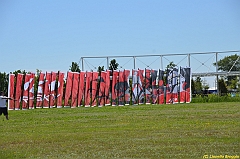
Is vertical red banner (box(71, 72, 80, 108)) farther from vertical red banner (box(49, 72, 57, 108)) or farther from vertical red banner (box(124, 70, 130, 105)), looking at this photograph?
vertical red banner (box(124, 70, 130, 105))

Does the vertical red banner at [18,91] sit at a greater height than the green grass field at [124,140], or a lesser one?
greater

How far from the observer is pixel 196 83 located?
63.2m

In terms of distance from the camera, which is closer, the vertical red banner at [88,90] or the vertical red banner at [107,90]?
the vertical red banner at [88,90]

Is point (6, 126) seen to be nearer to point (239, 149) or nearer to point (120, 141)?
point (120, 141)

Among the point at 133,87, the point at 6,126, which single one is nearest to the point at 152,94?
the point at 133,87

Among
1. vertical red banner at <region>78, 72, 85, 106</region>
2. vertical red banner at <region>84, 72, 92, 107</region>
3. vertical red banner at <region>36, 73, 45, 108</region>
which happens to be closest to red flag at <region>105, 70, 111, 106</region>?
vertical red banner at <region>84, 72, 92, 107</region>

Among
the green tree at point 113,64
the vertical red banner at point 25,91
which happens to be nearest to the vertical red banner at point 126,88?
the green tree at point 113,64

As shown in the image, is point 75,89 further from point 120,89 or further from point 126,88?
point 126,88

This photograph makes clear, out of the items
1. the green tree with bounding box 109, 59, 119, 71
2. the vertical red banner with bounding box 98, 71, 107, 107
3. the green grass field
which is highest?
the green tree with bounding box 109, 59, 119, 71

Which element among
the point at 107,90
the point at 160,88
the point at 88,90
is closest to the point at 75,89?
the point at 88,90

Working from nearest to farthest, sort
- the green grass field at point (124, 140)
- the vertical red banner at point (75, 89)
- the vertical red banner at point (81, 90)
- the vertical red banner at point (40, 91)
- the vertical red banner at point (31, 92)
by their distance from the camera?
1. the green grass field at point (124, 140)
2. the vertical red banner at point (31, 92)
3. the vertical red banner at point (40, 91)
4. the vertical red banner at point (75, 89)
5. the vertical red banner at point (81, 90)

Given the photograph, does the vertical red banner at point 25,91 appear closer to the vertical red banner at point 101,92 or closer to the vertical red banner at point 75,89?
the vertical red banner at point 75,89

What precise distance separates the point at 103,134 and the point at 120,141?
197 centimetres

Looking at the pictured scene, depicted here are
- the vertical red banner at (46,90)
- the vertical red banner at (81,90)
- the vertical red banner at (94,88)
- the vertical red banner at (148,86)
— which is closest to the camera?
the vertical red banner at (46,90)
